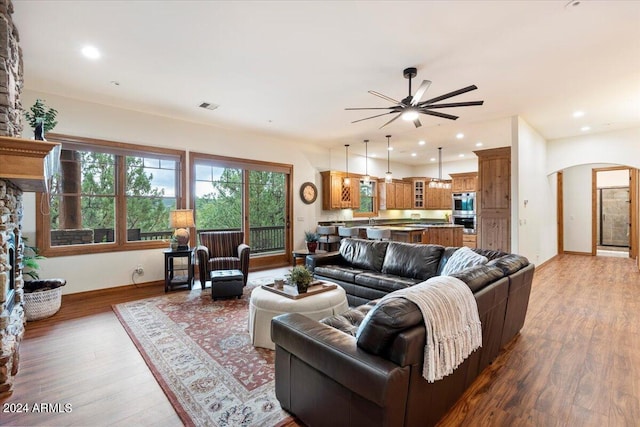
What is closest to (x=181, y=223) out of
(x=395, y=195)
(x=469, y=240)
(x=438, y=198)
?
(x=395, y=195)

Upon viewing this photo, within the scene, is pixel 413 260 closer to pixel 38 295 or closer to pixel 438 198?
pixel 38 295

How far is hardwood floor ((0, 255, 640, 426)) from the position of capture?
197cm

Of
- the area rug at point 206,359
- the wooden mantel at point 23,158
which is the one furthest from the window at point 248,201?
the wooden mantel at point 23,158

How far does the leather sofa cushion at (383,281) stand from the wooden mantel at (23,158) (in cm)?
334

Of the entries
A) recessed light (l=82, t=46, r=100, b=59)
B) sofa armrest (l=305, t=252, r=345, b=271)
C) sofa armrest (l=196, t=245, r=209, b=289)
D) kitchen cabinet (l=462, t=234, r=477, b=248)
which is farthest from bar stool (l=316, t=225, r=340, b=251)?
recessed light (l=82, t=46, r=100, b=59)

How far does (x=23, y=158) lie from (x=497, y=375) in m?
4.13

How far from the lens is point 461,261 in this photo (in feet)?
10.7

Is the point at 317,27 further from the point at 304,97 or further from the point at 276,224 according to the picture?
the point at 276,224

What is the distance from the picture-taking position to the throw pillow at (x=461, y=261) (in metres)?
3.05

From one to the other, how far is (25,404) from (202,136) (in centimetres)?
461

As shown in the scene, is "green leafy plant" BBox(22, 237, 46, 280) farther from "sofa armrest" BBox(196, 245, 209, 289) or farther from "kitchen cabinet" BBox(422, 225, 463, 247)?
"kitchen cabinet" BBox(422, 225, 463, 247)

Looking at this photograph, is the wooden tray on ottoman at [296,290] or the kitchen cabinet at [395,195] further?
the kitchen cabinet at [395,195]

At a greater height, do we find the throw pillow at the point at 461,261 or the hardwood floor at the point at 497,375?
the throw pillow at the point at 461,261

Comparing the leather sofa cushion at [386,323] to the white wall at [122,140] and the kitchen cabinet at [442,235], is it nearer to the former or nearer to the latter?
the white wall at [122,140]
